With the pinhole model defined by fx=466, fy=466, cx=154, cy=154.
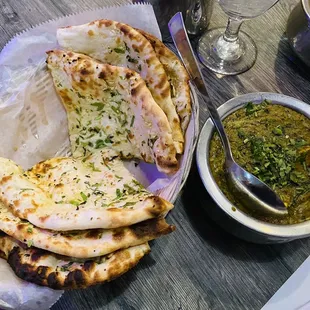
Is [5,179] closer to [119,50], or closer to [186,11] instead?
[119,50]

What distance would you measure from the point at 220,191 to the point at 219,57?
0.52 m

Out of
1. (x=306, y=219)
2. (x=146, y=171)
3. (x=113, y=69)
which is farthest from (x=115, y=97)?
(x=306, y=219)

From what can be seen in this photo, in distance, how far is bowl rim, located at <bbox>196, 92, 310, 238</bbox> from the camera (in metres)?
0.96

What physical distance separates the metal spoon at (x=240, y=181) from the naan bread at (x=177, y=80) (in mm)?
40

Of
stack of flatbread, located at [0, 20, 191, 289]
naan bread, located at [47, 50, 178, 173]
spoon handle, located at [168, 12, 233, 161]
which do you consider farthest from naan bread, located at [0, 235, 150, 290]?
spoon handle, located at [168, 12, 233, 161]

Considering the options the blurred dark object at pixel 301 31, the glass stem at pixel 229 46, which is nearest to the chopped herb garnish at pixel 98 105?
the glass stem at pixel 229 46

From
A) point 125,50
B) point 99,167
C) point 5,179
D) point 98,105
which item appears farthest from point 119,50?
point 5,179

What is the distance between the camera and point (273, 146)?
105 cm

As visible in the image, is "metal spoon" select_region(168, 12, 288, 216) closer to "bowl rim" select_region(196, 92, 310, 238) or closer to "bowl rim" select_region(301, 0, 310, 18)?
"bowl rim" select_region(196, 92, 310, 238)

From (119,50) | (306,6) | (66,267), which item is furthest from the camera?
(306,6)

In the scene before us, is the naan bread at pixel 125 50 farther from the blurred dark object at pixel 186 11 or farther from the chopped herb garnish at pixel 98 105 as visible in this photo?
the blurred dark object at pixel 186 11

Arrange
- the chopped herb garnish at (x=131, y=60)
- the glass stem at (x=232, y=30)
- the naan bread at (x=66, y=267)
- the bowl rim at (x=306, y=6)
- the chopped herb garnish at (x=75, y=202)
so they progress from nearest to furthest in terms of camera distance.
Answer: the naan bread at (x=66, y=267)
the chopped herb garnish at (x=75, y=202)
the chopped herb garnish at (x=131, y=60)
the bowl rim at (x=306, y=6)
the glass stem at (x=232, y=30)

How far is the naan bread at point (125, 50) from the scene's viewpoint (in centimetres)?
99

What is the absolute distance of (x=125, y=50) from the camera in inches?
41.5
